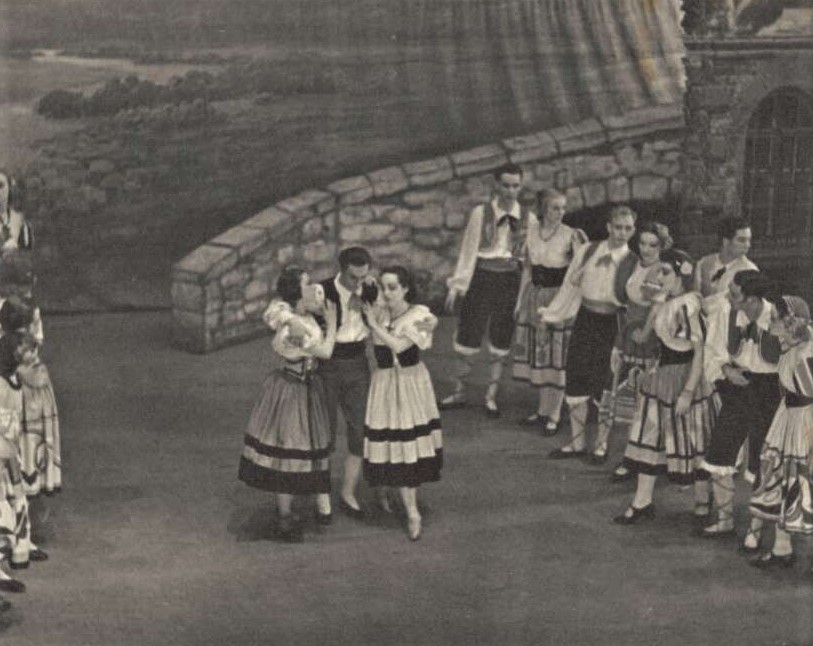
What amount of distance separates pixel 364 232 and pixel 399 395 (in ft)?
9.79

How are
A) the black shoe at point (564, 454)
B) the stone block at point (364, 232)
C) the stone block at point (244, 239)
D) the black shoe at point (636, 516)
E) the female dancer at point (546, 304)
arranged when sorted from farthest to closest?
the stone block at point (364, 232) < the stone block at point (244, 239) < the female dancer at point (546, 304) < the black shoe at point (564, 454) < the black shoe at point (636, 516)

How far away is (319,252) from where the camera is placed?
9586 millimetres

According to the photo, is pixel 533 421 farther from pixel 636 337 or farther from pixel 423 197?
pixel 423 197

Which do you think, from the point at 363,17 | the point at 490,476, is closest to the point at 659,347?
the point at 490,476

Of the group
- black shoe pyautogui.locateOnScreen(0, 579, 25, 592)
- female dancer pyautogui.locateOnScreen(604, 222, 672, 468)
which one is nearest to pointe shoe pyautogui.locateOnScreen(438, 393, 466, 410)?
female dancer pyautogui.locateOnScreen(604, 222, 672, 468)

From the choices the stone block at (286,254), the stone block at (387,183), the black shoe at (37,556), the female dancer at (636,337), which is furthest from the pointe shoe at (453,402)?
the black shoe at (37,556)

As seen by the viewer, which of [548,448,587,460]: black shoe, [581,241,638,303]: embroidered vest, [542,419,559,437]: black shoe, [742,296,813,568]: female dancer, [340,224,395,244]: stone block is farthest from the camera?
[340,224,395,244]: stone block

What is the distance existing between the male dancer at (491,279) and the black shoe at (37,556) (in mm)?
2600

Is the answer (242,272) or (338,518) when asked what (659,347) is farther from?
(242,272)

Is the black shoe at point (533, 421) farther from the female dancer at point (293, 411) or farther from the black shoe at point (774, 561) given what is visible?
the black shoe at point (774, 561)

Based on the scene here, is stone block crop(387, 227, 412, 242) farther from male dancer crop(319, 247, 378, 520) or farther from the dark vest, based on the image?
the dark vest

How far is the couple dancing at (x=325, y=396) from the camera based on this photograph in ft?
22.4

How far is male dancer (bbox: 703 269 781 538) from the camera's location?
6.74 m

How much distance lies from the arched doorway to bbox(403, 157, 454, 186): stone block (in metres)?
1.81
